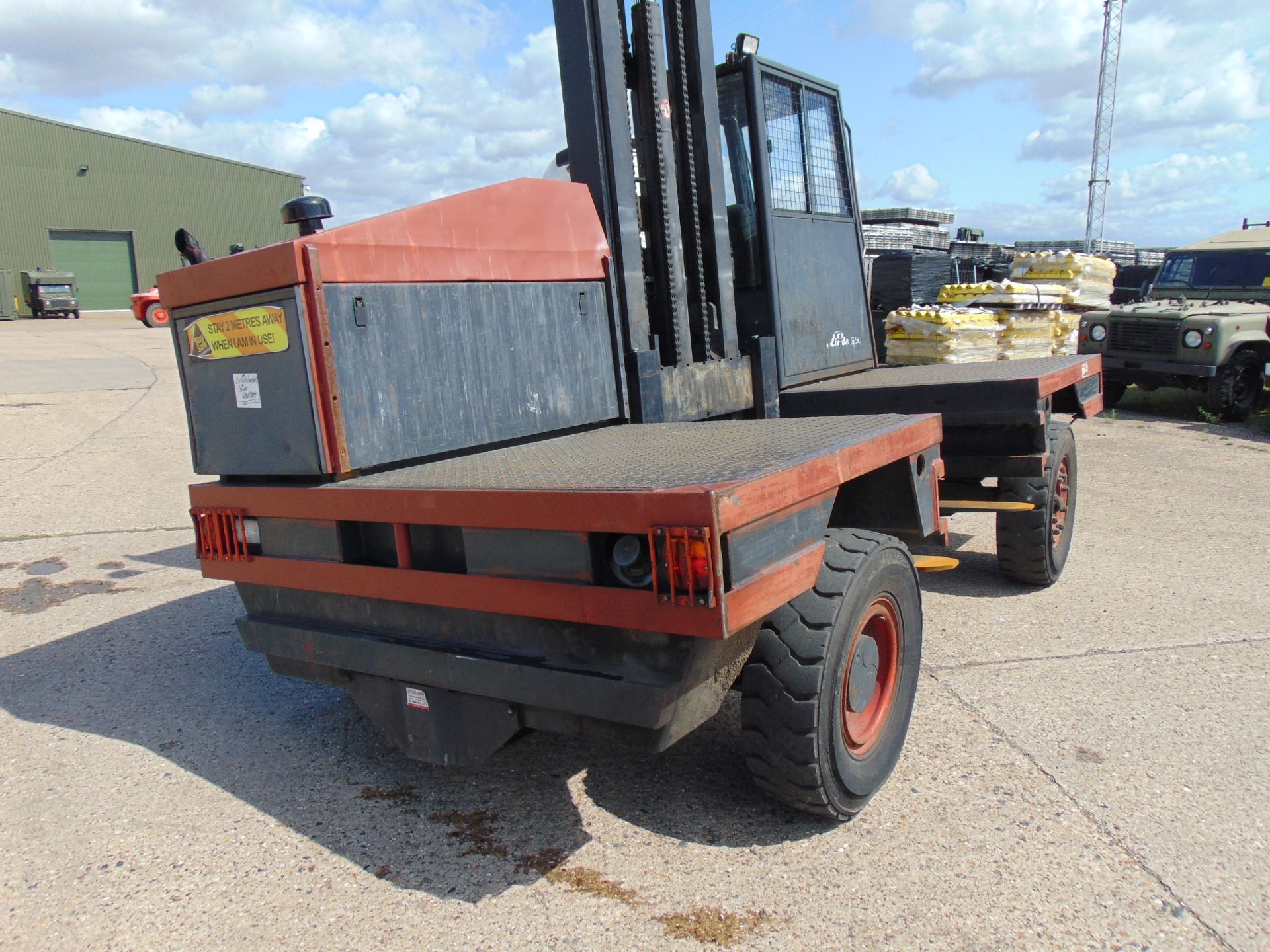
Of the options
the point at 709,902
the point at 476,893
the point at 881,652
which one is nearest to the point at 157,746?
the point at 476,893

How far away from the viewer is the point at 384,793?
10.9 ft

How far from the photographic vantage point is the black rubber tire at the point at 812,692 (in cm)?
Result: 275

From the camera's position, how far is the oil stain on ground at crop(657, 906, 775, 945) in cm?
Result: 248

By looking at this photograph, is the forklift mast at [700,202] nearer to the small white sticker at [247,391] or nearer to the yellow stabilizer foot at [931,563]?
the yellow stabilizer foot at [931,563]

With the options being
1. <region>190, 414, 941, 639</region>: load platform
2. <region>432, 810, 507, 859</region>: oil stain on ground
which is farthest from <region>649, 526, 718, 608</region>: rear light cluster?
<region>432, 810, 507, 859</region>: oil stain on ground

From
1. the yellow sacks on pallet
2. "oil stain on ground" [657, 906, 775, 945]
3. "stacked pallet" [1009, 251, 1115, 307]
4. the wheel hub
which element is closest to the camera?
"oil stain on ground" [657, 906, 775, 945]

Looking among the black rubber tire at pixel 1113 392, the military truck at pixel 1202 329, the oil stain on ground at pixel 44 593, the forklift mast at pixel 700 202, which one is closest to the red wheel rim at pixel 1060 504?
the forklift mast at pixel 700 202

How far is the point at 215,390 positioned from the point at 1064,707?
11.5ft

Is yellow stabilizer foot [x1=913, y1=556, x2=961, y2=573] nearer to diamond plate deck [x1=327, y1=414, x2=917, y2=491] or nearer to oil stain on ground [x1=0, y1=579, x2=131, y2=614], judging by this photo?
diamond plate deck [x1=327, y1=414, x2=917, y2=491]

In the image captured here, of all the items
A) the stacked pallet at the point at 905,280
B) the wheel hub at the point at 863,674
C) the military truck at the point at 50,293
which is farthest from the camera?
the military truck at the point at 50,293

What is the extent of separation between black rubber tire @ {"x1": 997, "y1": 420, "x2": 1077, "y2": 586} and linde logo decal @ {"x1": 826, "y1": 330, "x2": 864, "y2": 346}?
117 centimetres

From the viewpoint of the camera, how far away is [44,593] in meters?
5.84

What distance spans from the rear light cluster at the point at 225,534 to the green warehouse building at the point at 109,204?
35999 millimetres

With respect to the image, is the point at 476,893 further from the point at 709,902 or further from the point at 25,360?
the point at 25,360
